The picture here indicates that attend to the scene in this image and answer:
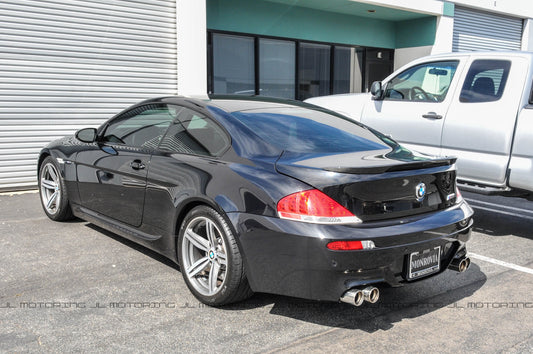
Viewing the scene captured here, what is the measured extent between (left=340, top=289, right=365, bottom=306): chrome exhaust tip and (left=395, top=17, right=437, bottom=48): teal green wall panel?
42.3ft

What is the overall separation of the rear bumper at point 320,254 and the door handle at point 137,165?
122 cm

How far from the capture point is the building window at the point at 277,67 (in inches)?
513

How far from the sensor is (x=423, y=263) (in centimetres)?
337

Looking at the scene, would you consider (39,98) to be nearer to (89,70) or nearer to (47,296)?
(89,70)

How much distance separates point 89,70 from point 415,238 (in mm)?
7381

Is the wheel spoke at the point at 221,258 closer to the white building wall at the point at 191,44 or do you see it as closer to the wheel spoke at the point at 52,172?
the wheel spoke at the point at 52,172

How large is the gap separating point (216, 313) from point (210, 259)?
37cm

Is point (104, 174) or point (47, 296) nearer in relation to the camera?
point (47, 296)

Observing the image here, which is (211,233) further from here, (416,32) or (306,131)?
(416,32)

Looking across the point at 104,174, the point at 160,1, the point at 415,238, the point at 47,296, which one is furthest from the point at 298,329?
the point at 160,1

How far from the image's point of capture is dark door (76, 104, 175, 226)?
4.30 metres

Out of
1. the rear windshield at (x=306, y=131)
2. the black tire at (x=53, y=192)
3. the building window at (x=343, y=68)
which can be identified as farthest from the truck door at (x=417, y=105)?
the building window at (x=343, y=68)

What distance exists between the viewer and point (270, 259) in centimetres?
318

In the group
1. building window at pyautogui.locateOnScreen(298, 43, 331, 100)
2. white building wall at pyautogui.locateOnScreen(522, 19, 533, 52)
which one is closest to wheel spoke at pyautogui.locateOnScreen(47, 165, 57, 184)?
building window at pyautogui.locateOnScreen(298, 43, 331, 100)
